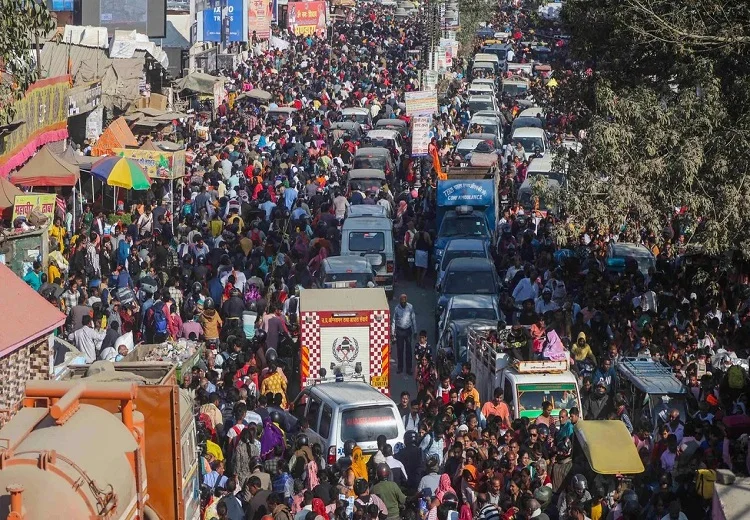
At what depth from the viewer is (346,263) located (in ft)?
73.2

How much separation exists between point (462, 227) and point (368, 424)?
12.2 meters

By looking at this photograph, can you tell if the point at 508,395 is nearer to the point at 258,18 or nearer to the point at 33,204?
the point at 33,204

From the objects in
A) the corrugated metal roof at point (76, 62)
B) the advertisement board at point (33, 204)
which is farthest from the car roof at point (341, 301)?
the corrugated metal roof at point (76, 62)

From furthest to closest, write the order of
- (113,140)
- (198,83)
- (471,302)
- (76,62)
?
1. (198,83)
2. (76,62)
3. (113,140)
4. (471,302)

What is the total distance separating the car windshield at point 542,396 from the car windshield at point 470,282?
252 inches

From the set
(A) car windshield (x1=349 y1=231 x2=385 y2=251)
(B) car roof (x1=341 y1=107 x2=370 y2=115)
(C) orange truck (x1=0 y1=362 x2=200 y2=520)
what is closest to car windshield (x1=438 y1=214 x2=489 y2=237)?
(A) car windshield (x1=349 y1=231 x2=385 y2=251)

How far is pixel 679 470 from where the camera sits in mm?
12867

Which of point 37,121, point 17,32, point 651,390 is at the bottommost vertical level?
point 651,390

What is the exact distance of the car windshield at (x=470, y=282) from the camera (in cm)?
2181

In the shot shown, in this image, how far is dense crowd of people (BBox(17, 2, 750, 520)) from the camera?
493 inches

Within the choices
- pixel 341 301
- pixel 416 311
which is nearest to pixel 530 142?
pixel 416 311

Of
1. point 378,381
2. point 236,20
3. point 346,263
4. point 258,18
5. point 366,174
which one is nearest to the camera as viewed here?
point 378,381

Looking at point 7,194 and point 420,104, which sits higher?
point 420,104

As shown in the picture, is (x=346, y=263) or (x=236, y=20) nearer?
(x=346, y=263)
